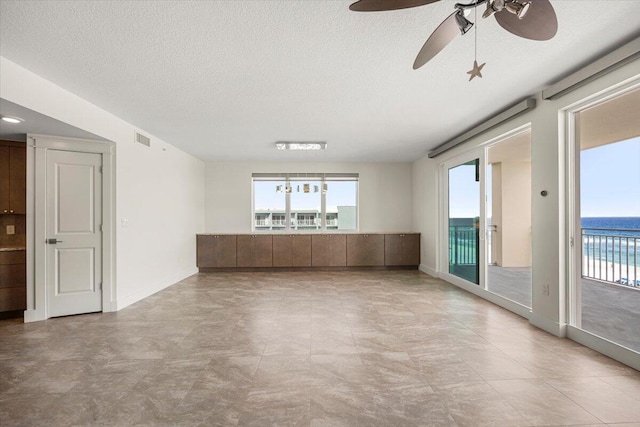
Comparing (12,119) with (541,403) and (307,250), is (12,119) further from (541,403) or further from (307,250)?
(541,403)

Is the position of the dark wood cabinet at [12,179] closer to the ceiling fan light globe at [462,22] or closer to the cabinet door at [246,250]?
the cabinet door at [246,250]

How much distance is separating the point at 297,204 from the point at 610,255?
20.0 ft

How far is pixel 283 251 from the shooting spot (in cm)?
696

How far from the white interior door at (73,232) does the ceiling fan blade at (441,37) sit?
14.0 feet

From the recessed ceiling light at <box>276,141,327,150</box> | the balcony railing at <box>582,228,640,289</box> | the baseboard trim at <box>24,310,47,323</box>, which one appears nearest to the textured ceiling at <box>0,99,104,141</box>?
the baseboard trim at <box>24,310,47,323</box>

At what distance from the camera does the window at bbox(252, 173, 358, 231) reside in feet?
24.6

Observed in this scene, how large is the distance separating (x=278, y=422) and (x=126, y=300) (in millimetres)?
3534

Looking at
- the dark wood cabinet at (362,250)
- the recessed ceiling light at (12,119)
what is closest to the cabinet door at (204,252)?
the dark wood cabinet at (362,250)

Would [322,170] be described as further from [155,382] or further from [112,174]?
[155,382]

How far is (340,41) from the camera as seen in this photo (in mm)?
2312

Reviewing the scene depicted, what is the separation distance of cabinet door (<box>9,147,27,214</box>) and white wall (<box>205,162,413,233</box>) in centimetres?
348

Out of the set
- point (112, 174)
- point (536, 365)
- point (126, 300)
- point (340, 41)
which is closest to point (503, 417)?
point (536, 365)

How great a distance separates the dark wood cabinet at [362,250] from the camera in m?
7.04

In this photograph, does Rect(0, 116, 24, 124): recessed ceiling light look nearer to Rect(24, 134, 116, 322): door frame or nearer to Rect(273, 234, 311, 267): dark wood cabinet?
Rect(24, 134, 116, 322): door frame
